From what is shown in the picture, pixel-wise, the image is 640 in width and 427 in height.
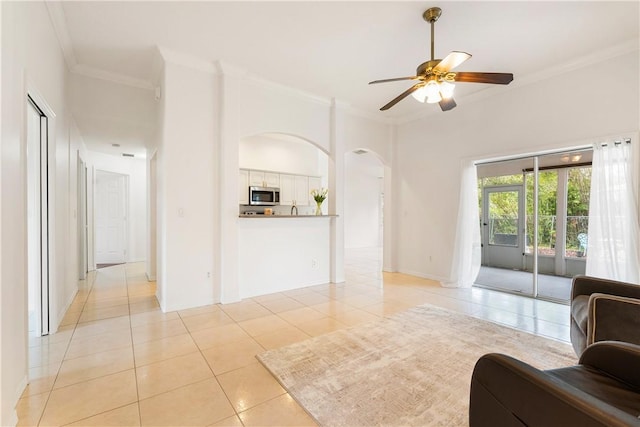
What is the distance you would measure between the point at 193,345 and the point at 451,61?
346cm

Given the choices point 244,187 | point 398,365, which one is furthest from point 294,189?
point 398,365

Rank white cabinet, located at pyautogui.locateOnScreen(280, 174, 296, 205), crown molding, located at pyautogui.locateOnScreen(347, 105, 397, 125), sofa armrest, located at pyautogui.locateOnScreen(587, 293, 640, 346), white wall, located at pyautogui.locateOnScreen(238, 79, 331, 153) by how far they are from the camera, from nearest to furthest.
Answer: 1. sofa armrest, located at pyautogui.locateOnScreen(587, 293, 640, 346)
2. white wall, located at pyautogui.locateOnScreen(238, 79, 331, 153)
3. crown molding, located at pyautogui.locateOnScreen(347, 105, 397, 125)
4. white cabinet, located at pyautogui.locateOnScreen(280, 174, 296, 205)

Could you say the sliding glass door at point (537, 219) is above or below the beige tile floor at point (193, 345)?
above

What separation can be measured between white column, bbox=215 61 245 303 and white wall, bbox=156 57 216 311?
0.36 ft

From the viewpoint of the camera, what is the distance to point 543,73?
3.91m

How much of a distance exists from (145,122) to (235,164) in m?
1.85

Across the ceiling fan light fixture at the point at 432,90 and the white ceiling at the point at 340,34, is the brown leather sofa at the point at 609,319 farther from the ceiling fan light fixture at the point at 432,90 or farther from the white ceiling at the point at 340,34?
the white ceiling at the point at 340,34

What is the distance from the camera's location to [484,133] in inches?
182

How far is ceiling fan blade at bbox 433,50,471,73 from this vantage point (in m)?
→ 2.28

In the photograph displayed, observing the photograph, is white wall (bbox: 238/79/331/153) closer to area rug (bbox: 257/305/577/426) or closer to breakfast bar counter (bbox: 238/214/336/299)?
breakfast bar counter (bbox: 238/214/336/299)

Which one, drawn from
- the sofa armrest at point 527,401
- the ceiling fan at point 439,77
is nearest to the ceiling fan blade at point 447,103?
the ceiling fan at point 439,77

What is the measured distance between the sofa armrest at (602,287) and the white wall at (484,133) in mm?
2194

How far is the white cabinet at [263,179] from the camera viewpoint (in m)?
6.81

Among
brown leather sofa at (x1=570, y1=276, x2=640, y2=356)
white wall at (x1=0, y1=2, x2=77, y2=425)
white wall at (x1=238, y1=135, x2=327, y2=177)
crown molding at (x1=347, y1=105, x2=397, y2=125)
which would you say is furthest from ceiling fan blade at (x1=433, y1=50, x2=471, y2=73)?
white wall at (x1=238, y1=135, x2=327, y2=177)
